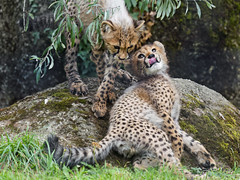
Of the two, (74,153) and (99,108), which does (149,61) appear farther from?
(74,153)

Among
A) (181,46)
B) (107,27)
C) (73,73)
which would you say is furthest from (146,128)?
(181,46)

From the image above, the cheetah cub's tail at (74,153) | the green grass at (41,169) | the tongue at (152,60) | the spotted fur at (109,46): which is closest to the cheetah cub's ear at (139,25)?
the spotted fur at (109,46)

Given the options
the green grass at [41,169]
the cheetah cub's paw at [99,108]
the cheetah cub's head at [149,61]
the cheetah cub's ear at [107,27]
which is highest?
the cheetah cub's ear at [107,27]

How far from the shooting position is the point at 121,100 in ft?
13.9

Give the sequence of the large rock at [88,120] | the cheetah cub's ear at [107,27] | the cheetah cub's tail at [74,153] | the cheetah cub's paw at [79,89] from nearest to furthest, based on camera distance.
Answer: the cheetah cub's tail at [74,153] → the large rock at [88,120] → the cheetah cub's ear at [107,27] → the cheetah cub's paw at [79,89]

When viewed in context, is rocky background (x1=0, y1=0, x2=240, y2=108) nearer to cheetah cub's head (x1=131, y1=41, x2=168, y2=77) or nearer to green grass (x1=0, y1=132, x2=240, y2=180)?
cheetah cub's head (x1=131, y1=41, x2=168, y2=77)

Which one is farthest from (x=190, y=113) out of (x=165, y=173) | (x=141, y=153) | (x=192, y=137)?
(x=165, y=173)

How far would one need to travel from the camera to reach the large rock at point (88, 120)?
390 centimetres

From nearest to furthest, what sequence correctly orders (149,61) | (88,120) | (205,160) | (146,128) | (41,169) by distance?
(41,169) < (146,128) < (205,160) < (88,120) < (149,61)

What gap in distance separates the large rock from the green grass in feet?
1.06

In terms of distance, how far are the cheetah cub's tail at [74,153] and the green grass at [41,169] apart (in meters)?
0.06

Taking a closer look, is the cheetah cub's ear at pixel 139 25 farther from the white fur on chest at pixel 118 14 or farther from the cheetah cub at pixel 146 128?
the cheetah cub at pixel 146 128

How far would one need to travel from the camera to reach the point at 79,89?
475cm

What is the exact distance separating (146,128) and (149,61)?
1108 mm
